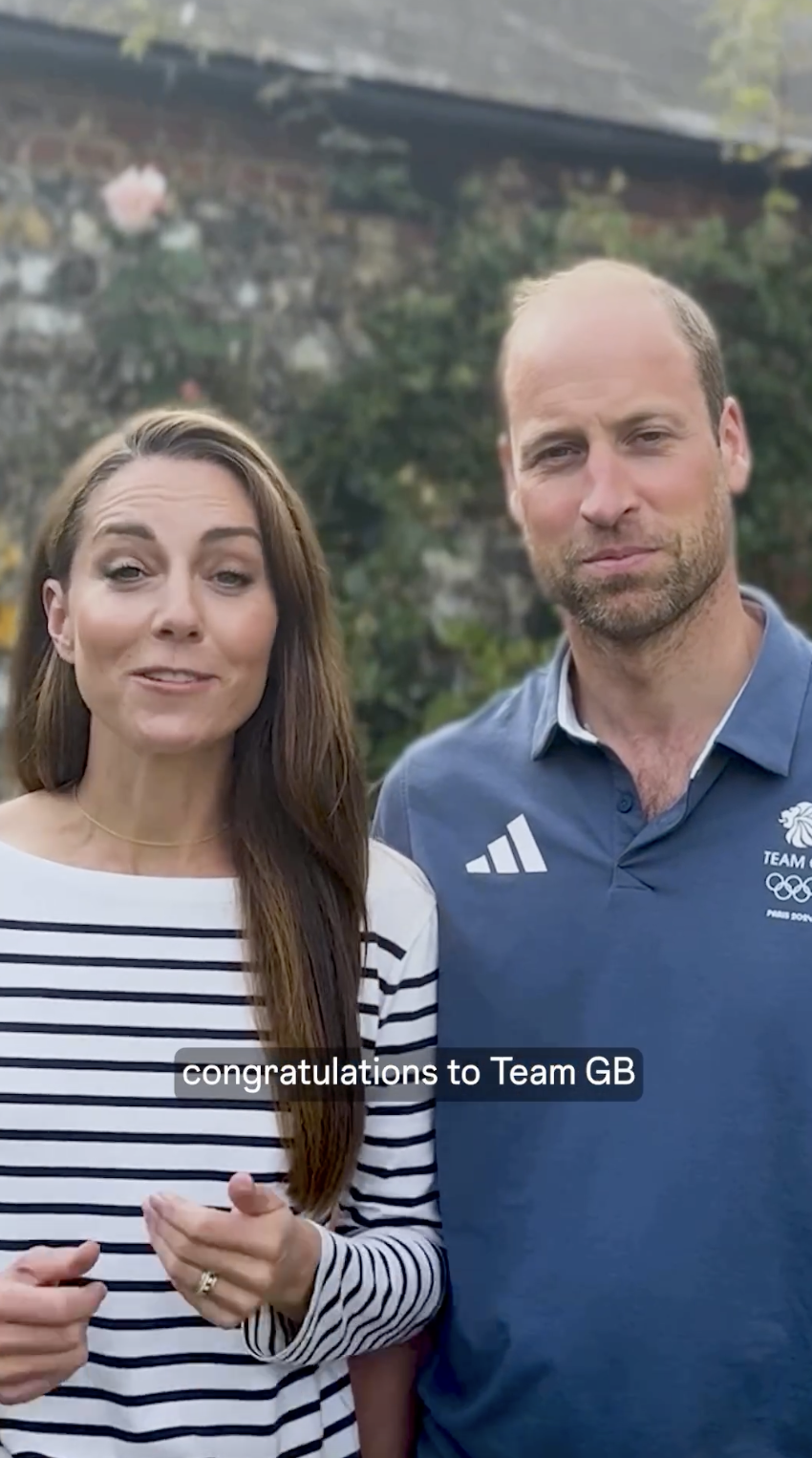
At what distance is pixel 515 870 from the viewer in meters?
2.12

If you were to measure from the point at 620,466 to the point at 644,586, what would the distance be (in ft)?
0.54

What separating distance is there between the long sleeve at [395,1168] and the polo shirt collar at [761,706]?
0.30 meters

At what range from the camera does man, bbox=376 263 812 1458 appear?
1.90m

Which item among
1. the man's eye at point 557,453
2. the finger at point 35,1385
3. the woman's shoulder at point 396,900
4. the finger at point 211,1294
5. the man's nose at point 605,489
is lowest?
the finger at point 35,1385

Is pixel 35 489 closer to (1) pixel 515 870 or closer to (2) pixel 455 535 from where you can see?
(2) pixel 455 535

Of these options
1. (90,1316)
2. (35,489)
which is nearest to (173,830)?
(90,1316)

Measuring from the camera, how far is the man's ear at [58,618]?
80.4 inches

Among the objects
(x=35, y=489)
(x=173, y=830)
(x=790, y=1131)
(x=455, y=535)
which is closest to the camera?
(x=790, y=1131)

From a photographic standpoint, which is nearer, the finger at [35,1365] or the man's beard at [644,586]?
the finger at [35,1365]

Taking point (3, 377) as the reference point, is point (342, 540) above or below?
below

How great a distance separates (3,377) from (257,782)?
114 inches

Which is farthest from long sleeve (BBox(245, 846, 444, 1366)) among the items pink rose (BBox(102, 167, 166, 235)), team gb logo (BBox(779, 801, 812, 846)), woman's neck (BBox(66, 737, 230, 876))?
pink rose (BBox(102, 167, 166, 235))

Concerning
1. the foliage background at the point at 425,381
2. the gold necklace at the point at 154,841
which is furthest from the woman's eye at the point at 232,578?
the foliage background at the point at 425,381

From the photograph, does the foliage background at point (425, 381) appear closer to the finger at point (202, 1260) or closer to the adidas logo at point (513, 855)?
the adidas logo at point (513, 855)
